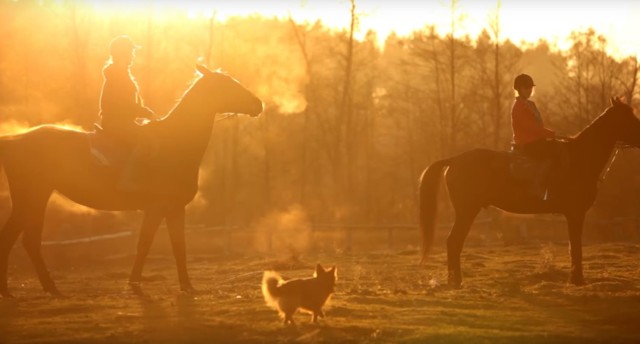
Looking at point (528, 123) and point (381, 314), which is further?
point (528, 123)

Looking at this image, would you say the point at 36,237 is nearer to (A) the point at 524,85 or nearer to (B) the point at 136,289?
(B) the point at 136,289

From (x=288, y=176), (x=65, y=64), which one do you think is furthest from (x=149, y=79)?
(x=288, y=176)

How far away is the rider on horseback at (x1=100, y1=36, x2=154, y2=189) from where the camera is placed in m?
12.6

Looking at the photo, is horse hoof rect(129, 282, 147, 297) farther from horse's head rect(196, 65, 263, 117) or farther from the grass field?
horse's head rect(196, 65, 263, 117)

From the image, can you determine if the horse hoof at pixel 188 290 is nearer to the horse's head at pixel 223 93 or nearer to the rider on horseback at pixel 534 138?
the horse's head at pixel 223 93

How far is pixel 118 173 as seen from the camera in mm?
12812

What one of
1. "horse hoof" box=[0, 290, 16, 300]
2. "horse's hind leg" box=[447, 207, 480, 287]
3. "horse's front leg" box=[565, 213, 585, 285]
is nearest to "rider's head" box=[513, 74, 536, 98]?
"horse's hind leg" box=[447, 207, 480, 287]

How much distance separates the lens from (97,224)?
120ft

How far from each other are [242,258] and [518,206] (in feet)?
47.8

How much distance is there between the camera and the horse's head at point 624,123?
14.4 metres

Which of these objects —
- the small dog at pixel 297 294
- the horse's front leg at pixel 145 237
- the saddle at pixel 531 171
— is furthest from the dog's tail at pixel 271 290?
the saddle at pixel 531 171

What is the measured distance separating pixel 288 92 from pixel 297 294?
38.6m

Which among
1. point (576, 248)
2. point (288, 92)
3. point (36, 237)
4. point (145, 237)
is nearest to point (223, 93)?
point (145, 237)

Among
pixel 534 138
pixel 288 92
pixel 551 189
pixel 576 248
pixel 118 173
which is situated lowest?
pixel 576 248
